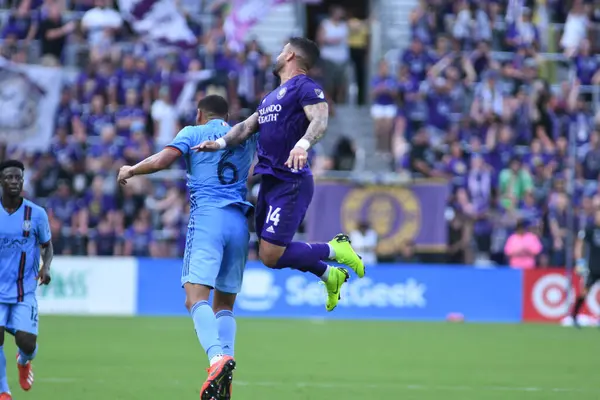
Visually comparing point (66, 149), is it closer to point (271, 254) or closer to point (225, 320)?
point (225, 320)

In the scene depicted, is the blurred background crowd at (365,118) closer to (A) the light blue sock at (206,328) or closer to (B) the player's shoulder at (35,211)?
(B) the player's shoulder at (35,211)

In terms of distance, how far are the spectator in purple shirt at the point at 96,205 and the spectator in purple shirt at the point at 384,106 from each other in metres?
6.05

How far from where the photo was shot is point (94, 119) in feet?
78.5

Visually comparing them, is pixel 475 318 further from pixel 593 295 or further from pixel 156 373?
pixel 156 373

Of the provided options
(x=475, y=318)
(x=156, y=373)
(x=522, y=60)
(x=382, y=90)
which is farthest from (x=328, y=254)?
(x=522, y=60)

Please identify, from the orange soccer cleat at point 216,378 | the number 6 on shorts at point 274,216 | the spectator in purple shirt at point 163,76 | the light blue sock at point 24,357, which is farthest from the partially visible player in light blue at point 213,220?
the spectator in purple shirt at point 163,76


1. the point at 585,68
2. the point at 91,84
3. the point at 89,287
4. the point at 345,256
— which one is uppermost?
the point at 585,68

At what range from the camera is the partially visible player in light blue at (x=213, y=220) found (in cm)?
911

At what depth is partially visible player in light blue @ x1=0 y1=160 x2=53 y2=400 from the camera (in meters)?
10.1

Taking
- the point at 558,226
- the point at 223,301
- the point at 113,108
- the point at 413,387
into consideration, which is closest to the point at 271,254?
the point at 223,301

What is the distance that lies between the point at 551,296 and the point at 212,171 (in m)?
15.1

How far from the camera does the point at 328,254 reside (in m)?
9.78

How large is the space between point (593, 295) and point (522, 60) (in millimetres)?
6213

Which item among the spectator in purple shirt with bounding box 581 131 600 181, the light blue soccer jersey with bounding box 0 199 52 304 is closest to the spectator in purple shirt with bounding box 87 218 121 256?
the spectator in purple shirt with bounding box 581 131 600 181
